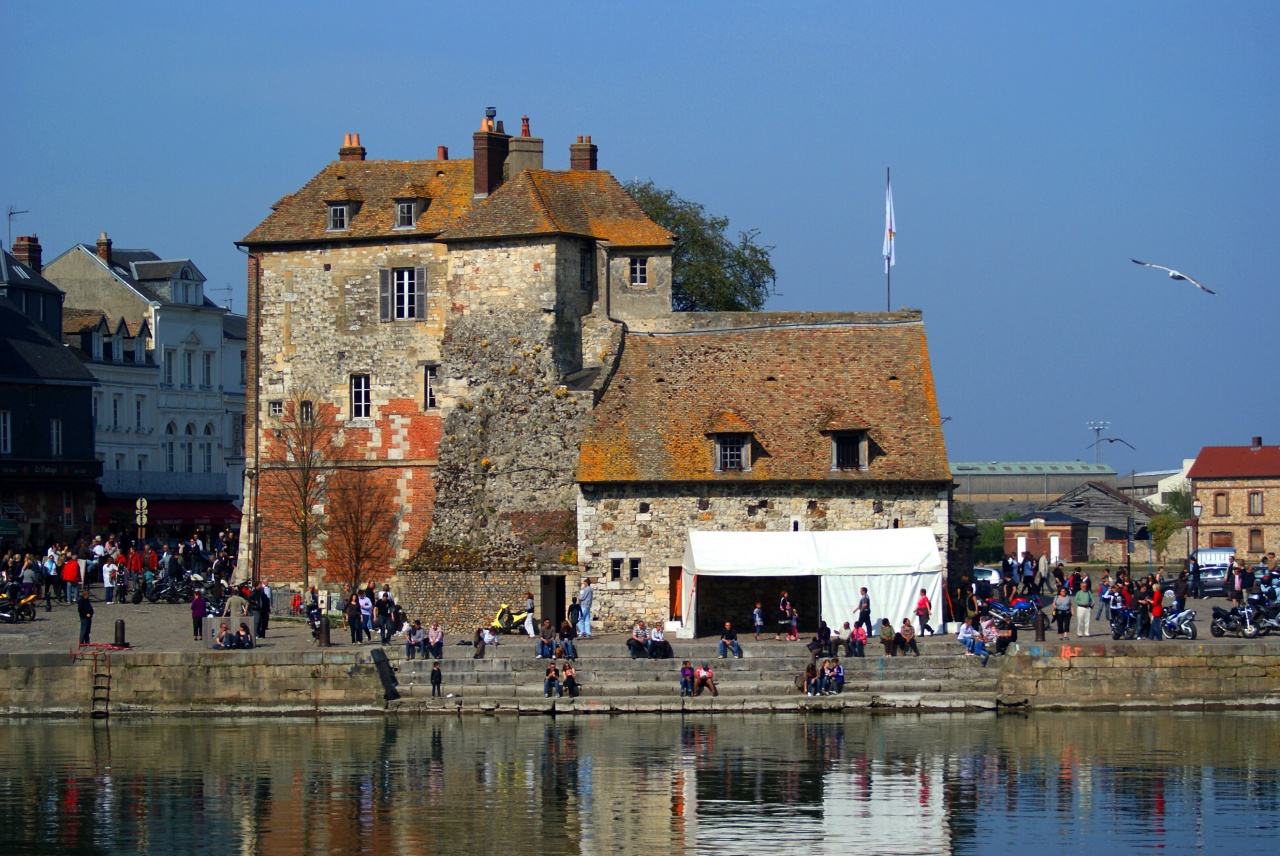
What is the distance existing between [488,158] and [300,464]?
9.98 metres

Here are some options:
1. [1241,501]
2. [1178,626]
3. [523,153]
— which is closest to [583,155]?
[523,153]

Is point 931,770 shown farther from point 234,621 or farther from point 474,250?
point 474,250

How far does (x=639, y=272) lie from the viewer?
173 feet

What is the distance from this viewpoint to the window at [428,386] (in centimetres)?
5547

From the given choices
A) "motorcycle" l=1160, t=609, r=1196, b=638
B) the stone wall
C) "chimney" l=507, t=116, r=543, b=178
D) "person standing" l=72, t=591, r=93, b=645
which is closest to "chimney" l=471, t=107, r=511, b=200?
"chimney" l=507, t=116, r=543, b=178

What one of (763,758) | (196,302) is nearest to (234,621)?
(763,758)

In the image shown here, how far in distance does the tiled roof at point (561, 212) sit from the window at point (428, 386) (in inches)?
165

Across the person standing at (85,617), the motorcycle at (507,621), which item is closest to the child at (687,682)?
the motorcycle at (507,621)

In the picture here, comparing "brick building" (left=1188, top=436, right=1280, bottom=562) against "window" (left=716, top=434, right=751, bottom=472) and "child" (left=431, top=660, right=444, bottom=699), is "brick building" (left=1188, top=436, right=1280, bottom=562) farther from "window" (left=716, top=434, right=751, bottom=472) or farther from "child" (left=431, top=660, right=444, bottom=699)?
"child" (left=431, top=660, right=444, bottom=699)

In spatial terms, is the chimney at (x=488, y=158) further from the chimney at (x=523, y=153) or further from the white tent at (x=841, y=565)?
the white tent at (x=841, y=565)

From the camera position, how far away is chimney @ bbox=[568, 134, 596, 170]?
55.9 metres

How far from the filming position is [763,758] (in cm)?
3456

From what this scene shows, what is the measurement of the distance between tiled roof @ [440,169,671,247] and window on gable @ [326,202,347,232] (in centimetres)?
398

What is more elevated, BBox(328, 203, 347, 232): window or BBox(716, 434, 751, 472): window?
BBox(328, 203, 347, 232): window
